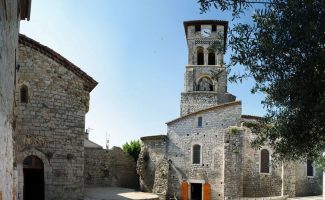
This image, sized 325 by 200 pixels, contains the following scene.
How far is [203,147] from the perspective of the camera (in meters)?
30.4

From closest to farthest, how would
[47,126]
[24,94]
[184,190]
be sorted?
[24,94]
[47,126]
[184,190]

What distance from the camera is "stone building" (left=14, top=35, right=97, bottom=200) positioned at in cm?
1616

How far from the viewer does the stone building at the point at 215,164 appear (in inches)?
1099

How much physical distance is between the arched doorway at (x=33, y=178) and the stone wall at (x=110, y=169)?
13580 mm

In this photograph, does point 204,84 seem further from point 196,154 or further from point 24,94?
point 24,94

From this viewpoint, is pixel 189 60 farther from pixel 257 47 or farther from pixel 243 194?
pixel 257 47

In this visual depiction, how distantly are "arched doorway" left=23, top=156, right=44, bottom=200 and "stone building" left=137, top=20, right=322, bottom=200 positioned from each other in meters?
13.8

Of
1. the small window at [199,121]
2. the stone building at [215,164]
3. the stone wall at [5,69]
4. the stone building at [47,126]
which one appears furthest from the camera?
the small window at [199,121]

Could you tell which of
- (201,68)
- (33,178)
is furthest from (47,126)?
(201,68)

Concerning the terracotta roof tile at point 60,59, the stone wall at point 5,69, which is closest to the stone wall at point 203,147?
the terracotta roof tile at point 60,59

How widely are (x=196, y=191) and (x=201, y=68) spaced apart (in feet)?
47.2

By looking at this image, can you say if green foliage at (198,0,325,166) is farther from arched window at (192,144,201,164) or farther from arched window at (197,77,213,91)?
arched window at (197,77,213,91)

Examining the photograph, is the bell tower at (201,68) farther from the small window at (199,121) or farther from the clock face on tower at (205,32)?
the small window at (199,121)

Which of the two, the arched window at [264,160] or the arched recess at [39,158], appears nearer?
the arched recess at [39,158]
